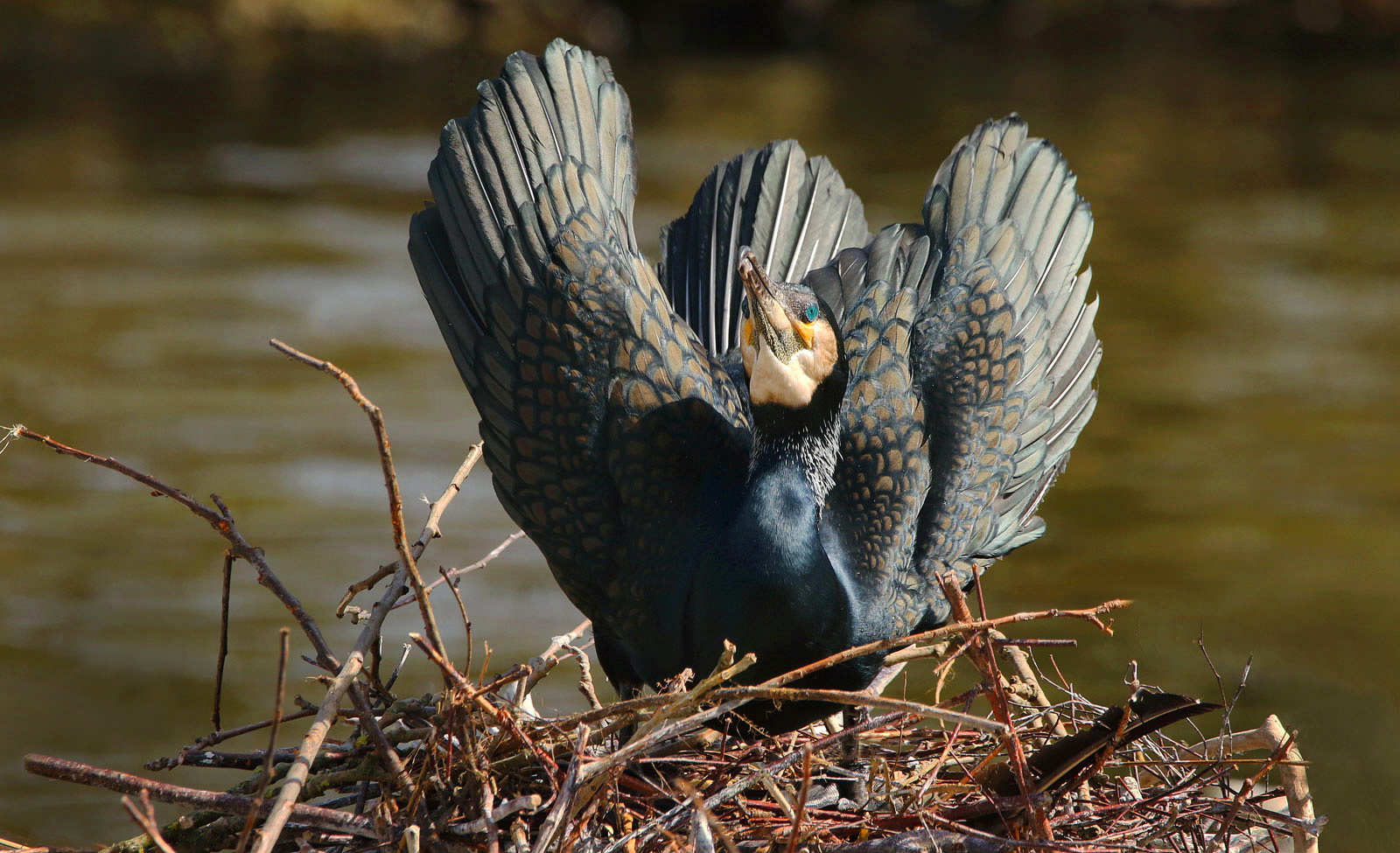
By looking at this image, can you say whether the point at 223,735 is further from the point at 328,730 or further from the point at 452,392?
the point at 452,392

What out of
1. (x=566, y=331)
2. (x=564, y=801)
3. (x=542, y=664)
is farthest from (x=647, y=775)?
(x=566, y=331)

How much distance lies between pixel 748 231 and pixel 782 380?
1344 mm

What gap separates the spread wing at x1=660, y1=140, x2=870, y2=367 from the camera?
5047 mm

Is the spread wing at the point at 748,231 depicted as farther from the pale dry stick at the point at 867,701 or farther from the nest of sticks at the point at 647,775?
the pale dry stick at the point at 867,701

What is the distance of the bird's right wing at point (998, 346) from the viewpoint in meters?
4.30

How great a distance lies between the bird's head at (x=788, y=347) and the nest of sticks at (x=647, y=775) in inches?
27.7

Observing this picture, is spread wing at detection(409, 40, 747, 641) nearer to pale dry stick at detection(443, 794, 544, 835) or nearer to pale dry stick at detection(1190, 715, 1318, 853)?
pale dry stick at detection(443, 794, 544, 835)

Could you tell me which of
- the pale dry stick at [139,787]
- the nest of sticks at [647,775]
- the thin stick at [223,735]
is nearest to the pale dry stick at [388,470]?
the nest of sticks at [647,775]

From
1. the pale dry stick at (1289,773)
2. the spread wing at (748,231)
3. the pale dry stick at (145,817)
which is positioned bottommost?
Answer: the pale dry stick at (1289,773)

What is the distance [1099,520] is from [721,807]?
287 inches

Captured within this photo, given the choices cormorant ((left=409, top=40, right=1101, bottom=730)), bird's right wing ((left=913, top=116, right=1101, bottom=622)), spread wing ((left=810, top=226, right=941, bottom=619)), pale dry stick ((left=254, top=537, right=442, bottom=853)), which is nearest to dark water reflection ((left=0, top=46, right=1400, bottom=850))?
bird's right wing ((left=913, top=116, right=1101, bottom=622))

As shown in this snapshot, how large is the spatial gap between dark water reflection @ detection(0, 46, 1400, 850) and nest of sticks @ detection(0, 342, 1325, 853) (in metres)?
2.09

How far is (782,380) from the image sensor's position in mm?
3807

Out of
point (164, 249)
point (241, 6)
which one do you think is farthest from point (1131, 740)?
point (241, 6)
